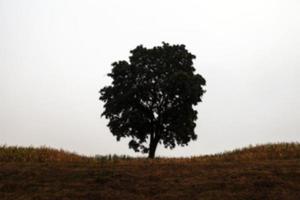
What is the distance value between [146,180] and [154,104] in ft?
75.7

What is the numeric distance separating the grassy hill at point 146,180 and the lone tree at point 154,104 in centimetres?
1731

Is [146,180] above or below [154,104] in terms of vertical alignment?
below

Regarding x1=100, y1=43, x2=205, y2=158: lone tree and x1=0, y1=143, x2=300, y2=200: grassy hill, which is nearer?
x1=0, y1=143, x2=300, y2=200: grassy hill

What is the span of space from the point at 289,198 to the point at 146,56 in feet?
94.4

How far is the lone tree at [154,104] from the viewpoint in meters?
40.7

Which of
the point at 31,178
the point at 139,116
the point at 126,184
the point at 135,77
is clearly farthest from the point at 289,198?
the point at 135,77

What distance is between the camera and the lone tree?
40.7m

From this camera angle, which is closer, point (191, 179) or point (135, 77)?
point (191, 179)

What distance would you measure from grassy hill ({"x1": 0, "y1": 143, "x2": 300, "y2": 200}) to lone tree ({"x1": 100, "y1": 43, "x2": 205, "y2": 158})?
17.3m

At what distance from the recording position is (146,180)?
1864 centimetres

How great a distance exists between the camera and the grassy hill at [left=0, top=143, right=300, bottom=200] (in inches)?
648

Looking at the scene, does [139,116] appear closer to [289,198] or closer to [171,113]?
[171,113]

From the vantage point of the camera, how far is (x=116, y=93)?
4262cm

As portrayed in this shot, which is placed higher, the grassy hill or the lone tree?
the lone tree
